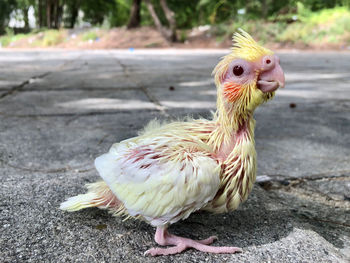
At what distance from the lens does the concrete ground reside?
1458 millimetres

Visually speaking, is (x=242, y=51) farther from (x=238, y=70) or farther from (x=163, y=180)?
(x=163, y=180)

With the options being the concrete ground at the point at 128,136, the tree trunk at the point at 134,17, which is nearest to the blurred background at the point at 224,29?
the tree trunk at the point at 134,17

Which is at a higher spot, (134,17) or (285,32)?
(134,17)

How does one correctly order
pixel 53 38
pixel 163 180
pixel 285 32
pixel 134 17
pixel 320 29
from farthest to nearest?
pixel 134 17
pixel 53 38
pixel 320 29
pixel 285 32
pixel 163 180

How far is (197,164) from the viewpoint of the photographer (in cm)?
140

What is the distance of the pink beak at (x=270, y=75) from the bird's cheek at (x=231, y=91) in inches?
3.5

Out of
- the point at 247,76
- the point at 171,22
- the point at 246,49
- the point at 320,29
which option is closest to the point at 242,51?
the point at 246,49

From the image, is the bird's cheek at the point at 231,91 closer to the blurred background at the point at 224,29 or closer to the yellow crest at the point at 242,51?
the yellow crest at the point at 242,51

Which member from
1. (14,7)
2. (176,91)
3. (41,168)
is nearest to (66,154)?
(41,168)

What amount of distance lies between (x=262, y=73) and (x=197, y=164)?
47 cm

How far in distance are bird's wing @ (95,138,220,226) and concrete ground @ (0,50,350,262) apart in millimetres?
187

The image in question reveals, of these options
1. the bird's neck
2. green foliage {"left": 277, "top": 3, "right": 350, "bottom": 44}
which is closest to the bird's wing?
the bird's neck

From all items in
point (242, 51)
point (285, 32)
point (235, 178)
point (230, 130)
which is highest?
point (285, 32)

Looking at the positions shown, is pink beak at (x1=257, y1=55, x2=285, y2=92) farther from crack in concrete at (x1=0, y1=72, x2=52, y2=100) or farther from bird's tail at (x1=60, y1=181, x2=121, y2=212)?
crack in concrete at (x1=0, y1=72, x2=52, y2=100)
